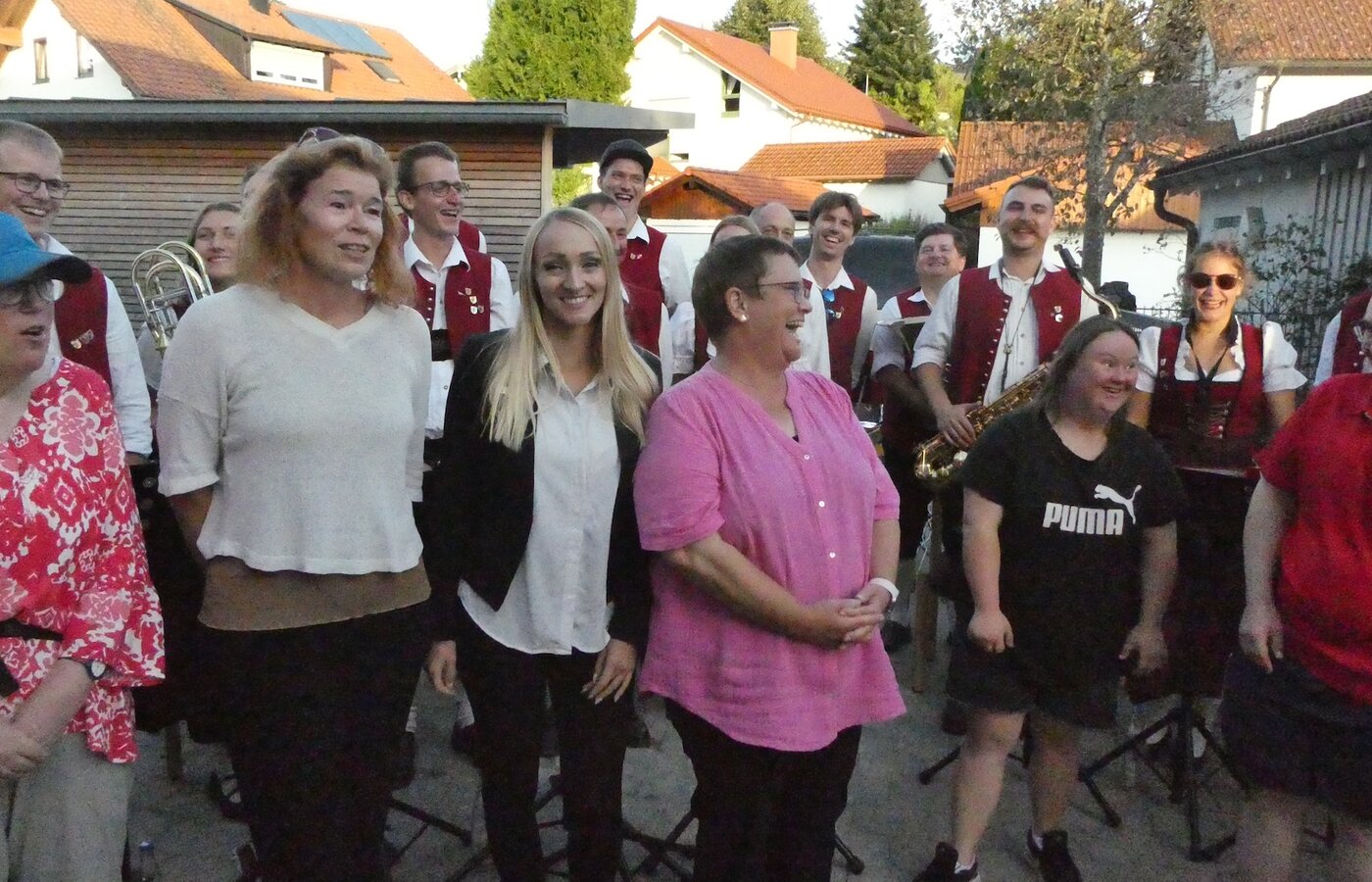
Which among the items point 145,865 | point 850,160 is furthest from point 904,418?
point 850,160

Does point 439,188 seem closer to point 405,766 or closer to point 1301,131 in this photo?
point 405,766

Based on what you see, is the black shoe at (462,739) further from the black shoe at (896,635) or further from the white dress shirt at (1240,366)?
the white dress shirt at (1240,366)

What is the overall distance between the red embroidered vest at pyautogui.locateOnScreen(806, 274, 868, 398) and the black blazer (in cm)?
277

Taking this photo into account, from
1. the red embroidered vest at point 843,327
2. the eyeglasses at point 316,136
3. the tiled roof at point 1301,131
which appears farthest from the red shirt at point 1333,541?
the tiled roof at point 1301,131

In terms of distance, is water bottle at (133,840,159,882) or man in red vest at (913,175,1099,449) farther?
man in red vest at (913,175,1099,449)

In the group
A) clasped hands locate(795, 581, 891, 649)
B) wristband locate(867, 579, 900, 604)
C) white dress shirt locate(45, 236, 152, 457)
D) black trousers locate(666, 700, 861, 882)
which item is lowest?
black trousers locate(666, 700, 861, 882)

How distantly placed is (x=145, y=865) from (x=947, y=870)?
2555 mm

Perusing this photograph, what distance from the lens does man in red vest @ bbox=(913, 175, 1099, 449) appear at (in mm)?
4391

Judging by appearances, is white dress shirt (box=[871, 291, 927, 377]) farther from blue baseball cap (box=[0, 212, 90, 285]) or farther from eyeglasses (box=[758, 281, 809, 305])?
blue baseball cap (box=[0, 212, 90, 285])

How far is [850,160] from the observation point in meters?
38.0

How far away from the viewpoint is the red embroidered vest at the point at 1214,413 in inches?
153

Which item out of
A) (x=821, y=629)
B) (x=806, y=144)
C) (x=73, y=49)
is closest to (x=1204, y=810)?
(x=821, y=629)

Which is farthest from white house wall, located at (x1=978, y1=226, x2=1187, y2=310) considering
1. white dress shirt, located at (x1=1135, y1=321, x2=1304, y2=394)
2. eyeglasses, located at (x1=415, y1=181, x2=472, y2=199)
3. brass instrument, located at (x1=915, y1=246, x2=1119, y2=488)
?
eyeglasses, located at (x1=415, y1=181, x2=472, y2=199)

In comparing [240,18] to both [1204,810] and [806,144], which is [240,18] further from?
[1204,810]
